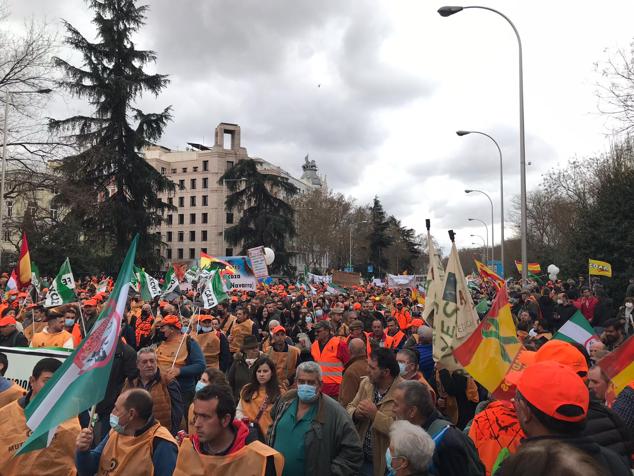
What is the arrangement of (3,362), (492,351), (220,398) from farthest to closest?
(3,362)
(492,351)
(220,398)

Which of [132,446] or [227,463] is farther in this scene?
[132,446]

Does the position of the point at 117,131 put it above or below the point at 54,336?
above

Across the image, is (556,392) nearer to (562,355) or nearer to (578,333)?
(562,355)

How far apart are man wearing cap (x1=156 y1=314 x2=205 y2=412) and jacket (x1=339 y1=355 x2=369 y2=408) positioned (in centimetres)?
176

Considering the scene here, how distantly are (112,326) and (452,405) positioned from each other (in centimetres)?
350

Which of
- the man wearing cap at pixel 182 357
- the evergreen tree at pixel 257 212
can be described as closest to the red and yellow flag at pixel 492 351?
the man wearing cap at pixel 182 357

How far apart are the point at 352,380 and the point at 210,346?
3190 millimetres

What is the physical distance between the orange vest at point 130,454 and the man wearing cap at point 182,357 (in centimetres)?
295

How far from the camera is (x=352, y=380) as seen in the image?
6375 millimetres

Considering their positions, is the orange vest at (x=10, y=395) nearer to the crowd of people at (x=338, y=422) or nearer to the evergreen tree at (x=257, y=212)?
the crowd of people at (x=338, y=422)

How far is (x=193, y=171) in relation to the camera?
97.7 metres

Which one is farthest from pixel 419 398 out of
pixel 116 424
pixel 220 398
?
pixel 116 424

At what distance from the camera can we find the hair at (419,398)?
12.4ft

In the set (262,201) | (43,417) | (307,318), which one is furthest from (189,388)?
(262,201)
